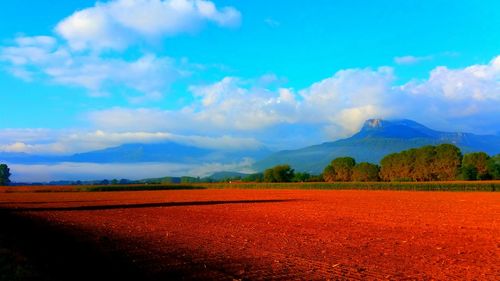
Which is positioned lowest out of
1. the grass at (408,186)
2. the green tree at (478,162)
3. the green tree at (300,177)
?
the grass at (408,186)

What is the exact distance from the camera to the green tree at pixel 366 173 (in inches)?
6319

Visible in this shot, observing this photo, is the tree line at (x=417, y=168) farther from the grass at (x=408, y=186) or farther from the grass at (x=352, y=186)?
the grass at (x=408, y=186)

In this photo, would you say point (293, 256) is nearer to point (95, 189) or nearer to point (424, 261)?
point (424, 261)

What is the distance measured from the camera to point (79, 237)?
20203 millimetres

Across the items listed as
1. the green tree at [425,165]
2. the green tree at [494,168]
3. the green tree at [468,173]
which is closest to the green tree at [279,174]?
the green tree at [425,165]

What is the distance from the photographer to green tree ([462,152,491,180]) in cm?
12868

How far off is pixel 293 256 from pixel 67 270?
7016 millimetres

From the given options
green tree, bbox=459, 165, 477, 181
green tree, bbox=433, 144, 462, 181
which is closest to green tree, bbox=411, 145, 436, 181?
green tree, bbox=433, 144, 462, 181

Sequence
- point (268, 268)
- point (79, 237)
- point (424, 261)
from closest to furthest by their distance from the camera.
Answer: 1. point (268, 268)
2. point (424, 261)
3. point (79, 237)

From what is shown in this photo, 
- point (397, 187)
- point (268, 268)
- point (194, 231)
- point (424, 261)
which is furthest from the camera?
point (397, 187)

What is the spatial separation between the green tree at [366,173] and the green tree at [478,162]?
3026 centimetres

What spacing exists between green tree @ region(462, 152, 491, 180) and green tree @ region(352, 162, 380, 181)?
1191 inches

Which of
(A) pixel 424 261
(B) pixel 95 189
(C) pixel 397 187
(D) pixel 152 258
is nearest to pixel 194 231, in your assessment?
(D) pixel 152 258

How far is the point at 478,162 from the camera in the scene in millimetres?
134500
